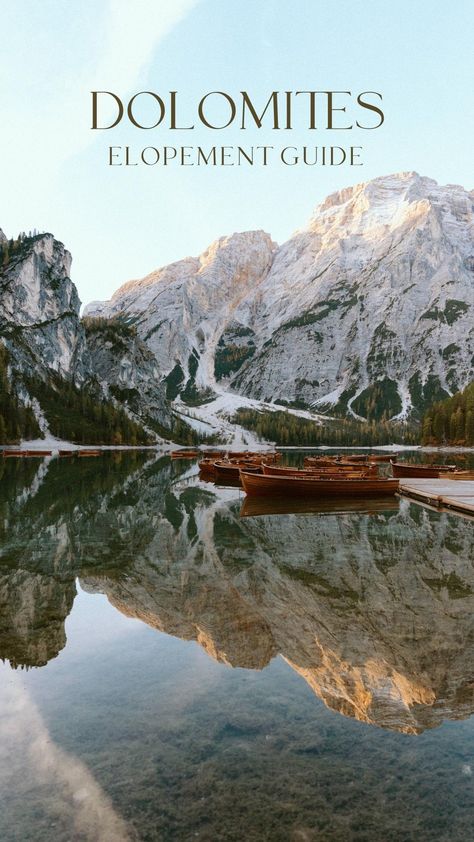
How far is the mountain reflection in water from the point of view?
10828mm

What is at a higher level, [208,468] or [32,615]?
[32,615]

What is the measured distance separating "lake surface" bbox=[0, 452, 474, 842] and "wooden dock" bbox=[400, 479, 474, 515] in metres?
16.5

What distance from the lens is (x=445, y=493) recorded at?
44.9 m

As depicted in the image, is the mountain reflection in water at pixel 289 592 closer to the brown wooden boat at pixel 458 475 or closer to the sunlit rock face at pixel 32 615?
the sunlit rock face at pixel 32 615

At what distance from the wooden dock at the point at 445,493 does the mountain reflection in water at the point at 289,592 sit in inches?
179

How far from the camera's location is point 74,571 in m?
19.3

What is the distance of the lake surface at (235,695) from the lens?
266 inches

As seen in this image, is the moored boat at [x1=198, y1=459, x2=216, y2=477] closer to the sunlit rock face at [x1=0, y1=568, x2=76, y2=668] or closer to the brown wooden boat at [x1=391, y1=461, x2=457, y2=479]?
the brown wooden boat at [x1=391, y1=461, x2=457, y2=479]

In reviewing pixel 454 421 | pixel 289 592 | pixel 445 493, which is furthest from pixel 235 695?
pixel 454 421

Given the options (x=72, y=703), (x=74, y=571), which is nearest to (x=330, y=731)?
(x=72, y=703)

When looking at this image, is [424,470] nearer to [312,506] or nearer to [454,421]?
[312,506]

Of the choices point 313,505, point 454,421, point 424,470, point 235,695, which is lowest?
point 313,505

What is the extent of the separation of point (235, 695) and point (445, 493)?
128 feet

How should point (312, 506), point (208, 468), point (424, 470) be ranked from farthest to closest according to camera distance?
point (208, 468), point (424, 470), point (312, 506)
